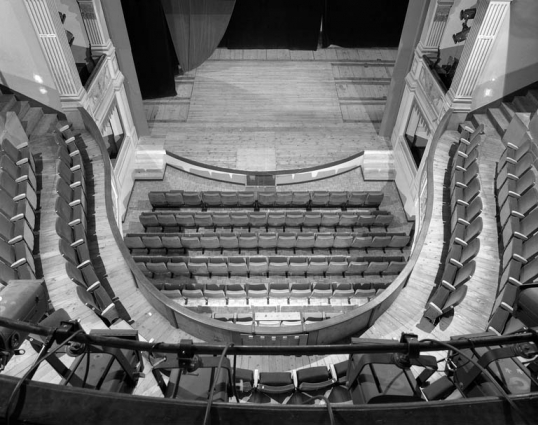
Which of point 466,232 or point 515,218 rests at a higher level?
point 515,218

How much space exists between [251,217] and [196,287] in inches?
42.8

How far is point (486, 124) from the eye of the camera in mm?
3711

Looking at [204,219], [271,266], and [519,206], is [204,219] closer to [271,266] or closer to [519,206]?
[271,266]

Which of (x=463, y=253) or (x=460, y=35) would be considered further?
(x=460, y=35)

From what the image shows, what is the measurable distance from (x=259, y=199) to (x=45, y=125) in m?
2.28

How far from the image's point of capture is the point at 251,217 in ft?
14.0

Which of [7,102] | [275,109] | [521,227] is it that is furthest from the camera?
[275,109]

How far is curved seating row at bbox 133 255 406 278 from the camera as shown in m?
3.68

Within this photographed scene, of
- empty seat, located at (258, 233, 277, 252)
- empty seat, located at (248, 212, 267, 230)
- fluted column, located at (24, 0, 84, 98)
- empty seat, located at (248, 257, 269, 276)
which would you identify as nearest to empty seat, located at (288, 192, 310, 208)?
empty seat, located at (248, 212, 267, 230)

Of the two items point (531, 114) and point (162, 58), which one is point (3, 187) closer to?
point (162, 58)

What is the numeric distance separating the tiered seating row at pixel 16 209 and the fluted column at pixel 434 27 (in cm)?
397

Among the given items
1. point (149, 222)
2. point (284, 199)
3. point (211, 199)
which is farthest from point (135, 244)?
point (284, 199)

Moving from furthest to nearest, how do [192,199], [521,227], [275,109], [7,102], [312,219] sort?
1. [275,109]
2. [192,199]
3. [312,219]
4. [7,102]
5. [521,227]

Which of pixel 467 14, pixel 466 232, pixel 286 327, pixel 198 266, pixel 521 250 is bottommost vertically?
pixel 198 266
